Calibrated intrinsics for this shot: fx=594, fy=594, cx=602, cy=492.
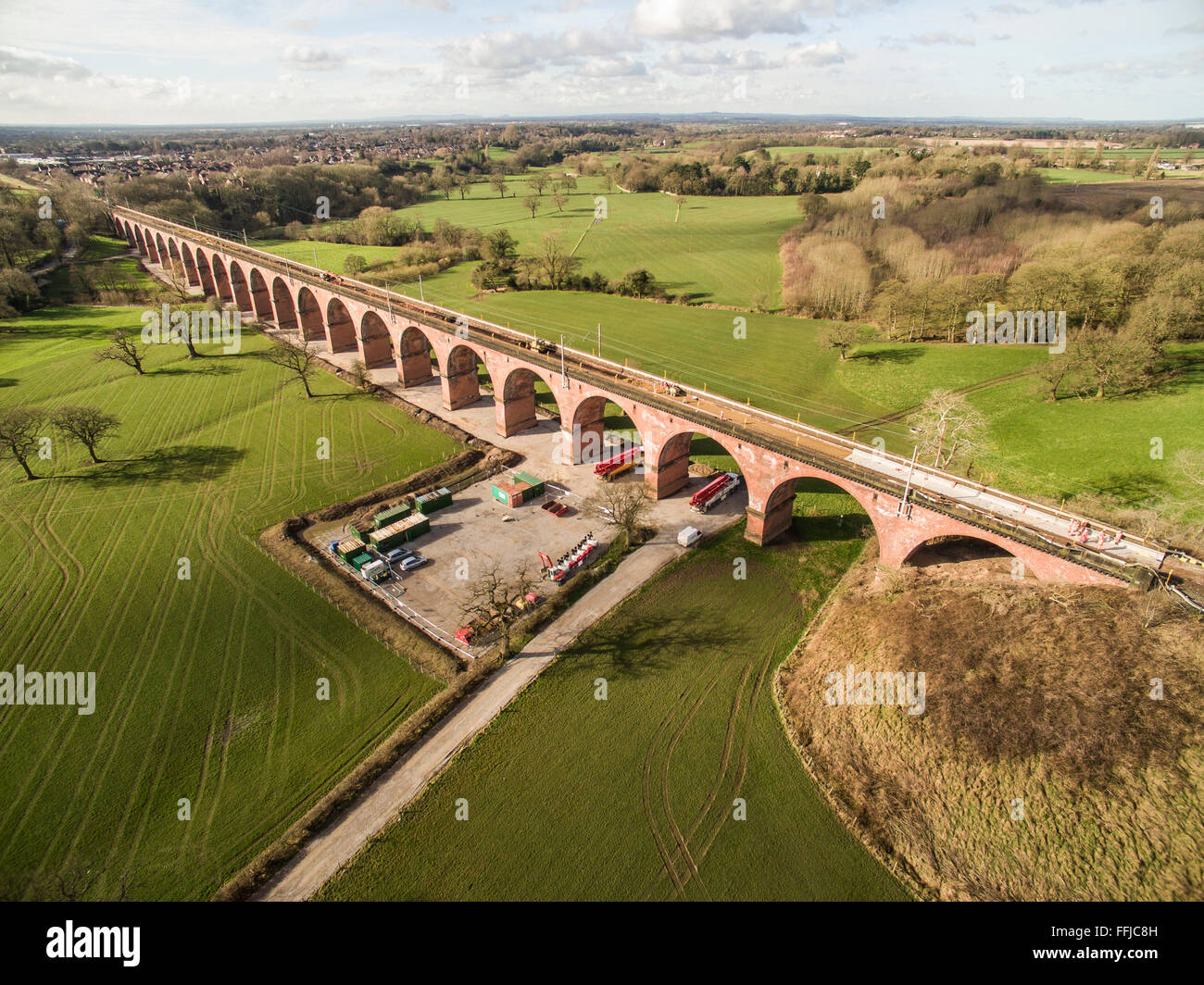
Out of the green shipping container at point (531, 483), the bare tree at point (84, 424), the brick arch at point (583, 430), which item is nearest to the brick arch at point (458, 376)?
the brick arch at point (583, 430)

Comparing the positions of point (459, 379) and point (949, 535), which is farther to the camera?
point (459, 379)

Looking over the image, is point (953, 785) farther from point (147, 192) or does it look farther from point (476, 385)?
point (147, 192)

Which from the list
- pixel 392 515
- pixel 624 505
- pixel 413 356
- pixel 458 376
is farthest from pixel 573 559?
pixel 413 356

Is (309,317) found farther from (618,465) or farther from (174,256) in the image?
(618,465)

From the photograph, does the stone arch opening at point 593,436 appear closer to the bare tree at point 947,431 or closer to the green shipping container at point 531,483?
the green shipping container at point 531,483

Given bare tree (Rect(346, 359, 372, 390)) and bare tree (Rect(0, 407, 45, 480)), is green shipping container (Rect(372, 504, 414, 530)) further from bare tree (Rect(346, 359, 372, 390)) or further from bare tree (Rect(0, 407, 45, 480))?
bare tree (Rect(0, 407, 45, 480))
